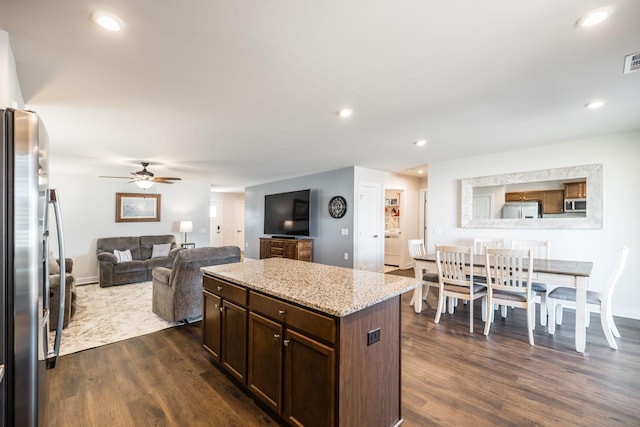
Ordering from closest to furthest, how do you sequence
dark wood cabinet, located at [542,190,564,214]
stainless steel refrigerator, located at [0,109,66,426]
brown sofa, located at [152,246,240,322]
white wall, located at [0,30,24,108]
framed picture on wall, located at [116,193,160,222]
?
stainless steel refrigerator, located at [0,109,66,426]
white wall, located at [0,30,24,108]
brown sofa, located at [152,246,240,322]
dark wood cabinet, located at [542,190,564,214]
framed picture on wall, located at [116,193,160,222]

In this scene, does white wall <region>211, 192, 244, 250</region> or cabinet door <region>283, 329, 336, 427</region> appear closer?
cabinet door <region>283, 329, 336, 427</region>

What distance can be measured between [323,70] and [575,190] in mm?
4202

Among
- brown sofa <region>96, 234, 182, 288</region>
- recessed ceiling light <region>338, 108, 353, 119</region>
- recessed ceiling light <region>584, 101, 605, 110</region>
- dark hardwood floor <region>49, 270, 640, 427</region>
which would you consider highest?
recessed ceiling light <region>584, 101, 605, 110</region>

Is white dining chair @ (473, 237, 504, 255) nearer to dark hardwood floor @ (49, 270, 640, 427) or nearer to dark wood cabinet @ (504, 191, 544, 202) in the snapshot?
dark wood cabinet @ (504, 191, 544, 202)

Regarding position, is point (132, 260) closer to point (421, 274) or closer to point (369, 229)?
point (369, 229)

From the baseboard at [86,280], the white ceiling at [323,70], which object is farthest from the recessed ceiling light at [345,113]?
the baseboard at [86,280]

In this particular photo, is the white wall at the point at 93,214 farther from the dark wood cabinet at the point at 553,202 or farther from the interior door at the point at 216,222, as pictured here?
the dark wood cabinet at the point at 553,202

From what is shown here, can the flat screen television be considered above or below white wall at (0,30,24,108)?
below

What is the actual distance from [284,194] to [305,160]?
205 cm

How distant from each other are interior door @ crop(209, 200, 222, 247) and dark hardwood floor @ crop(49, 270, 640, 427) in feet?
26.0

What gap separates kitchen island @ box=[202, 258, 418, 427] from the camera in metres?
1.47

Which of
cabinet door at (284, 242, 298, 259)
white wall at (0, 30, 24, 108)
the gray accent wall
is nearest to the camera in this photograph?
white wall at (0, 30, 24, 108)

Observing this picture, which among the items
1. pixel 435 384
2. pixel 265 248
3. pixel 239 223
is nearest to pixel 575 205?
pixel 435 384

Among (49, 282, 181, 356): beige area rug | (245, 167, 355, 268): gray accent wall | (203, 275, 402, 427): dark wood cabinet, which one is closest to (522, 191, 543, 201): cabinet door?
(245, 167, 355, 268): gray accent wall
